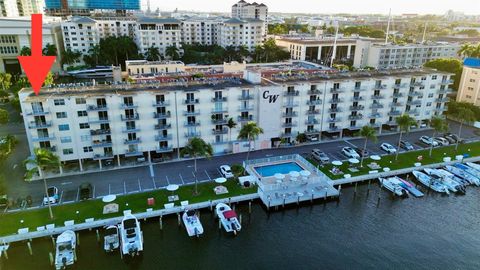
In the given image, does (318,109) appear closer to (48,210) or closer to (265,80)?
(265,80)

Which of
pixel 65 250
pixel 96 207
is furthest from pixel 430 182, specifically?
pixel 65 250

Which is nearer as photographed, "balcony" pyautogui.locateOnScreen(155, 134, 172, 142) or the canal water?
the canal water

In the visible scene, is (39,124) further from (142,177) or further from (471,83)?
(471,83)

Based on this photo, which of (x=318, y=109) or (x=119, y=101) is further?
(x=318, y=109)

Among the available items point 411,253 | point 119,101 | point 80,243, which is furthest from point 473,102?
point 80,243

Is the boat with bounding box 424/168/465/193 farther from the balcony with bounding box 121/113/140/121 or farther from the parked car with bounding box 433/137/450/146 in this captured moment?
the balcony with bounding box 121/113/140/121

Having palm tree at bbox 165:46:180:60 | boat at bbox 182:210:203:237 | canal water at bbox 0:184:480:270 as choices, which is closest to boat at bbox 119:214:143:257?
canal water at bbox 0:184:480:270
